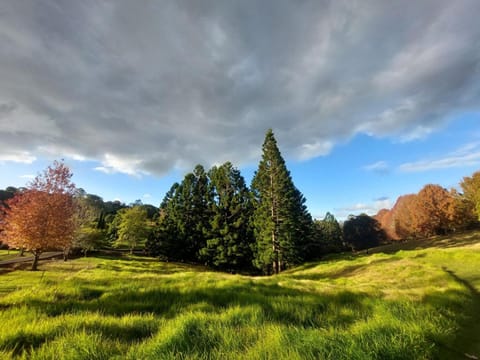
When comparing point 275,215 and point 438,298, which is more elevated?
point 275,215

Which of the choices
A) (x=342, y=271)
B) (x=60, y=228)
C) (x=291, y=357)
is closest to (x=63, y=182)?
(x=60, y=228)

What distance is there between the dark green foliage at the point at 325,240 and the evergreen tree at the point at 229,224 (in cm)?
1209

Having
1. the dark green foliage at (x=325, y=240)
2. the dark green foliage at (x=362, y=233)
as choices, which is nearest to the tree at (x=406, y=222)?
the dark green foliage at (x=362, y=233)

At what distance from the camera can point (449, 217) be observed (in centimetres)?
4606

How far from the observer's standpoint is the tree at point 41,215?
17047 mm

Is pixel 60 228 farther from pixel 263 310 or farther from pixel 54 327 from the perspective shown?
pixel 263 310

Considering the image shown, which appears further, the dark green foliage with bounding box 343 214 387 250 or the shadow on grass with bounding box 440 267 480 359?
the dark green foliage with bounding box 343 214 387 250

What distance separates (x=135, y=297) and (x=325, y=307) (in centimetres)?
451

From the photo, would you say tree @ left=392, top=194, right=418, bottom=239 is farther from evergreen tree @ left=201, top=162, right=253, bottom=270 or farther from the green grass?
Result: the green grass

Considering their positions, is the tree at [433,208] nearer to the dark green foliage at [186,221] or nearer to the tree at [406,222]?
the tree at [406,222]

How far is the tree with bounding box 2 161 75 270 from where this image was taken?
17.0 metres

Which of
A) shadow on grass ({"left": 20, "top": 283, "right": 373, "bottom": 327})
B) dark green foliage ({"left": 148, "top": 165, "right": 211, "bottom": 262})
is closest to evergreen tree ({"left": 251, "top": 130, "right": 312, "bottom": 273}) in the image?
dark green foliage ({"left": 148, "top": 165, "right": 211, "bottom": 262})

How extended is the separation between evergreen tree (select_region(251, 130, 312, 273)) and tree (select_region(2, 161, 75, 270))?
21454 millimetres

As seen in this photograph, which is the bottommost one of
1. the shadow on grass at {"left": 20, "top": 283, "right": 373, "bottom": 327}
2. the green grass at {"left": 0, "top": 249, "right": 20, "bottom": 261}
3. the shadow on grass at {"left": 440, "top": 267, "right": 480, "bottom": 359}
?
the shadow on grass at {"left": 440, "top": 267, "right": 480, "bottom": 359}
